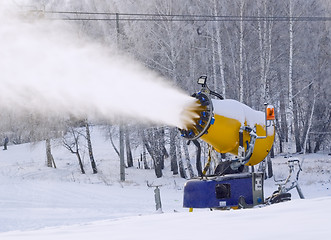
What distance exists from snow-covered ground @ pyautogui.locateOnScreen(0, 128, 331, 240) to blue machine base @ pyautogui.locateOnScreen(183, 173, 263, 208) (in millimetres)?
247

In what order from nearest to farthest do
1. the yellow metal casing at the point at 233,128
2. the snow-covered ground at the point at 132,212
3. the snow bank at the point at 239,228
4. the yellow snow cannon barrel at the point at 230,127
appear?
1. the snow bank at the point at 239,228
2. the snow-covered ground at the point at 132,212
3. the yellow snow cannon barrel at the point at 230,127
4. the yellow metal casing at the point at 233,128

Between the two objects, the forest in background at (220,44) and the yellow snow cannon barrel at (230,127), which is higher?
the forest in background at (220,44)

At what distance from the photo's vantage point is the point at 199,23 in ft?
75.8

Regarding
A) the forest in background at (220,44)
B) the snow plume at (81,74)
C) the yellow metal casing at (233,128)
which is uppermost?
the forest in background at (220,44)

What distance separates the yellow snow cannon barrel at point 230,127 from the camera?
6.93 meters

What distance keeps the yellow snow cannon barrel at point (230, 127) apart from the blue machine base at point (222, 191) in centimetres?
41

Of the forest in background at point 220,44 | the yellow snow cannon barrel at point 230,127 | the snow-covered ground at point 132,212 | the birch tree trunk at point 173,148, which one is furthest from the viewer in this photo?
the birch tree trunk at point 173,148

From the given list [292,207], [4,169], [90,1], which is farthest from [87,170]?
[292,207]

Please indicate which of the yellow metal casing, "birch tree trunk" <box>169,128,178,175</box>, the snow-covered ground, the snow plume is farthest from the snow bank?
"birch tree trunk" <box>169,128,178,175</box>

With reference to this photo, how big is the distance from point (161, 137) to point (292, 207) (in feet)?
67.8

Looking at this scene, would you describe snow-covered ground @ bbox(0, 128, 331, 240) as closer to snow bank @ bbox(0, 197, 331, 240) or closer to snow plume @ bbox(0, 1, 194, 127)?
snow bank @ bbox(0, 197, 331, 240)

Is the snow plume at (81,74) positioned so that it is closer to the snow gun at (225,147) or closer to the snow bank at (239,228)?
the snow gun at (225,147)

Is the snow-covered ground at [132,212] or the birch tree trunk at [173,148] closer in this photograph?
the snow-covered ground at [132,212]

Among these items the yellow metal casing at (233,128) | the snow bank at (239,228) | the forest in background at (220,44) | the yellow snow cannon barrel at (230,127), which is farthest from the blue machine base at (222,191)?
the forest in background at (220,44)
